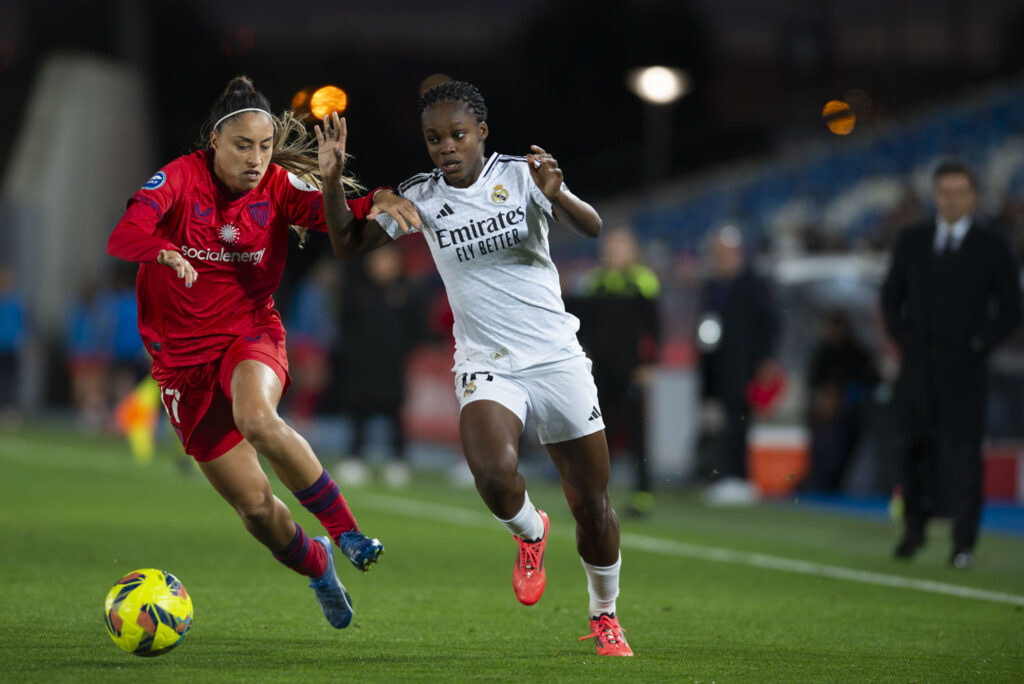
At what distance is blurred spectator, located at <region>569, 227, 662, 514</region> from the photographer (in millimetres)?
12609

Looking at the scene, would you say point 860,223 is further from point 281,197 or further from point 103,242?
point 281,197

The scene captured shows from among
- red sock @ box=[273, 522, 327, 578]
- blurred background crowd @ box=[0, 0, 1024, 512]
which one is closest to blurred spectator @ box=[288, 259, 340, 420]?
A: blurred background crowd @ box=[0, 0, 1024, 512]

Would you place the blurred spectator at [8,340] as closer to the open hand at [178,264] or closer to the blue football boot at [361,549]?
the blue football boot at [361,549]

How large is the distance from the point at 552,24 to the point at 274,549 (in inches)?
1675

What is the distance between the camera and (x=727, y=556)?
10.0 metres

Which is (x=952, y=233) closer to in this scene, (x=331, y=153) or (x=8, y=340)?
(x=331, y=153)

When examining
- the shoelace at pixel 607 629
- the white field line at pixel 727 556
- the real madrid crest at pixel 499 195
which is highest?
the real madrid crest at pixel 499 195

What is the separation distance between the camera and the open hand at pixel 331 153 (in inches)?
239

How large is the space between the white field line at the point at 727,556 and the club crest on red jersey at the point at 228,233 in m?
4.42

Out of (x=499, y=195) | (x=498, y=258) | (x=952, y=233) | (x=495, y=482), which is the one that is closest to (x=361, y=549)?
(x=495, y=482)

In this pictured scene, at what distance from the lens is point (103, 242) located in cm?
2902

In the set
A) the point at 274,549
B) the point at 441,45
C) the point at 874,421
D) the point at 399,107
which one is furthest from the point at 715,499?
the point at 441,45

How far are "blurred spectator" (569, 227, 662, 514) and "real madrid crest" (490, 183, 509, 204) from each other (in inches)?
254

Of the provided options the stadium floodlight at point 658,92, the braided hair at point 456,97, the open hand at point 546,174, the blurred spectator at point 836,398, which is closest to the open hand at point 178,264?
the braided hair at point 456,97
